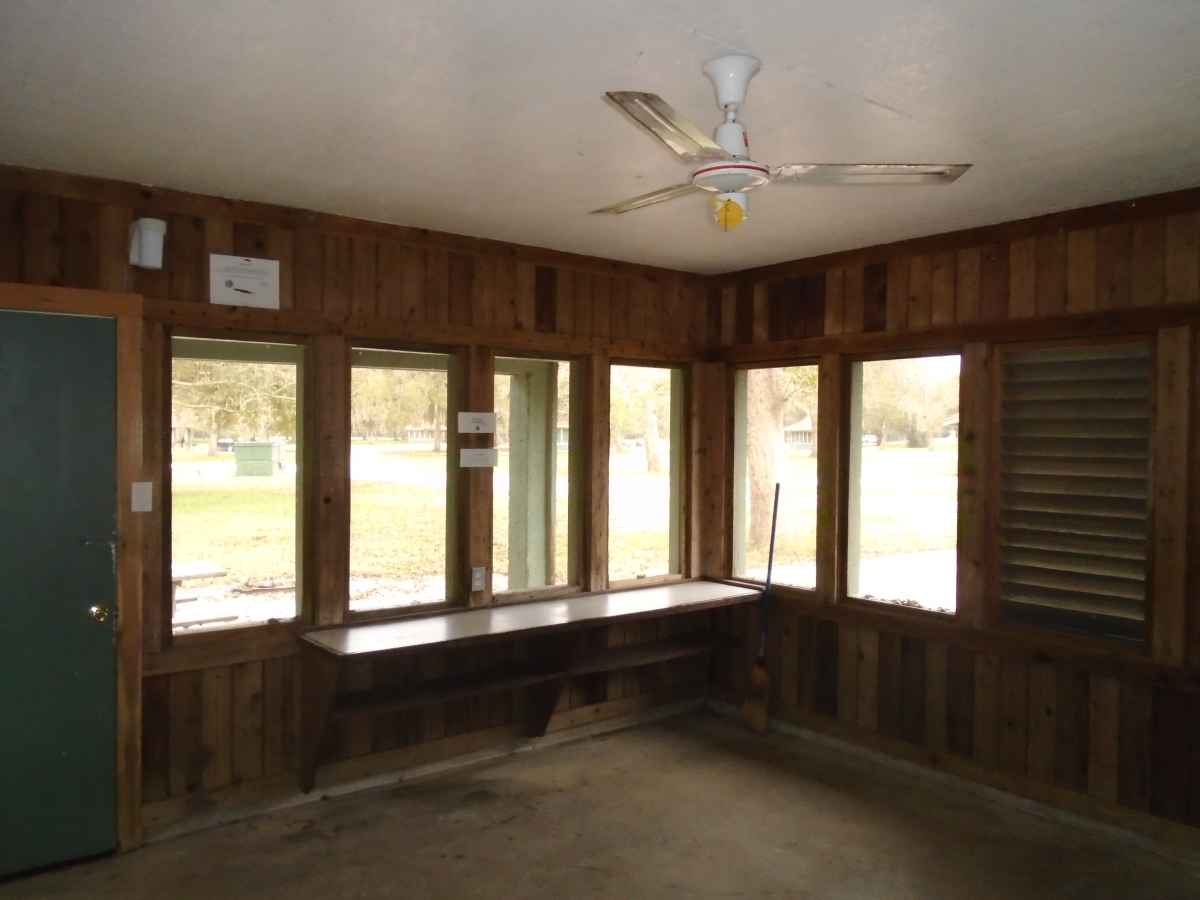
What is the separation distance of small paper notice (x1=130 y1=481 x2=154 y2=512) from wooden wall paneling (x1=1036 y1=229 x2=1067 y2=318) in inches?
151

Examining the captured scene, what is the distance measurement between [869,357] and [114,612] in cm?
370

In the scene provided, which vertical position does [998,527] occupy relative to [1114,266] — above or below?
below

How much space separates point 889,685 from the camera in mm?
4461

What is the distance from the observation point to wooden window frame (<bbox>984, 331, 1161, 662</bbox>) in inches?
139

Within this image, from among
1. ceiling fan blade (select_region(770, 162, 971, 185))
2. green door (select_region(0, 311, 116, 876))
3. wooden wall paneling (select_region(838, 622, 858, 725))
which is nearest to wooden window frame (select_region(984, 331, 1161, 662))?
wooden wall paneling (select_region(838, 622, 858, 725))

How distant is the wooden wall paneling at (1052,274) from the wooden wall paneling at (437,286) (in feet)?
9.04

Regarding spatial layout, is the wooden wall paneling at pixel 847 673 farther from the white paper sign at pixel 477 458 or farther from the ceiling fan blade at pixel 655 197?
the ceiling fan blade at pixel 655 197

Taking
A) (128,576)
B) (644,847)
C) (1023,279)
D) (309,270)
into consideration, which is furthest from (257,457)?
(1023,279)

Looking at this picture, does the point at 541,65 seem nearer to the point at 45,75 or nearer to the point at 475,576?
the point at 45,75

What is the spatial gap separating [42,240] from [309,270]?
1.01 m

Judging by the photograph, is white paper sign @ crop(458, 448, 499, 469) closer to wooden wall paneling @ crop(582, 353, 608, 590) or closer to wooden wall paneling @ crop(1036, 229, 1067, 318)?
wooden wall paneling @ crop(582, 353, 608, 590)

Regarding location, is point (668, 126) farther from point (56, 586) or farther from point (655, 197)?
point (56, 586)

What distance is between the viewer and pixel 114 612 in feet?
10.9

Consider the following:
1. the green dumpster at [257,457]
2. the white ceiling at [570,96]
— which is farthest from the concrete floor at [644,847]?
the white ceiling at [570,96]
